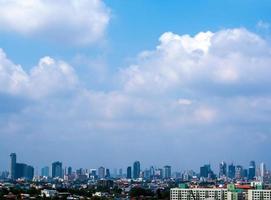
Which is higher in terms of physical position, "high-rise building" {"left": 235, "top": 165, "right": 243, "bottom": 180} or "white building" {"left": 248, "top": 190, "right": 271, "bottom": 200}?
"high-rise building" {"left": 235, "top": 165, "right": 243, "bottom": 180}

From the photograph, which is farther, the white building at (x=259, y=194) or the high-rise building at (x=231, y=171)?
the high-rise building at (x=231, y=171)

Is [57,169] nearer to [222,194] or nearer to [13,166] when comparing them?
[13,166]

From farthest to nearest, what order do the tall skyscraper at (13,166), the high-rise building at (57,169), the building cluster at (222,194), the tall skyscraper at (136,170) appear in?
the high-rise building at (57,169), the tall skyscraper at (136,170), the tall skyscraper at (13,166), the building cluster at (222,194)

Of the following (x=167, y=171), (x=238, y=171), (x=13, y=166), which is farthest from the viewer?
(x=167, y=171)

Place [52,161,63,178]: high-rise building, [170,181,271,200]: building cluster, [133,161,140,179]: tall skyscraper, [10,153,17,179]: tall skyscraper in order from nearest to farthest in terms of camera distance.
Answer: [170,181,271,200]: building cluster
[10,153,17,179]: tall skyscraper
[133,161,140,179]: tall skyscraper
[52,161,63,178]: high-rise building

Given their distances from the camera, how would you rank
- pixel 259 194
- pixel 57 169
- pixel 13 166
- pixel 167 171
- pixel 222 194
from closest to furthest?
1. pixel 259 194
2. pixel 222 194
3. pixel 13 166
4. pixel 57 169
5. pixel 167 171

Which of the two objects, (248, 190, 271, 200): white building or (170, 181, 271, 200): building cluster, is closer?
(248, 190, 271, 200): white building

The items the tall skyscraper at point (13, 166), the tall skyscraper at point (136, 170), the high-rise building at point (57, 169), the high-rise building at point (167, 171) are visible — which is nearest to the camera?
the tall skyscraper at point (13, 166)

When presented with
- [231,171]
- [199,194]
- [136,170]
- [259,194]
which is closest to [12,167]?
[136,170]

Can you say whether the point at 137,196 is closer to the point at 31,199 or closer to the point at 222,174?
the point at 31,199

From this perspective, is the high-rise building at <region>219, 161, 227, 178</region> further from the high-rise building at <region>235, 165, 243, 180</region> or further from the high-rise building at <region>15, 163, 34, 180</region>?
the high-rise building at <region>15, 163, 34, 180</region>

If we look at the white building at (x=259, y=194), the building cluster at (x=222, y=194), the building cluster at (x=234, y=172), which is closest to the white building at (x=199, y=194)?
the building cluster at (x=222, y=194)

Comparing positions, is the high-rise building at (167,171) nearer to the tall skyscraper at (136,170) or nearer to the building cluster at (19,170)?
the tall skyscraper at (136,170)

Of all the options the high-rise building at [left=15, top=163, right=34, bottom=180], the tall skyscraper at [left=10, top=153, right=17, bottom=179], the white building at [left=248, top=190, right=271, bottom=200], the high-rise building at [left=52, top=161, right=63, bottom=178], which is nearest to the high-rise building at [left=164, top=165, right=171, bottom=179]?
the high-rise building at [left=52, top=161, right=63, bottom=178]
